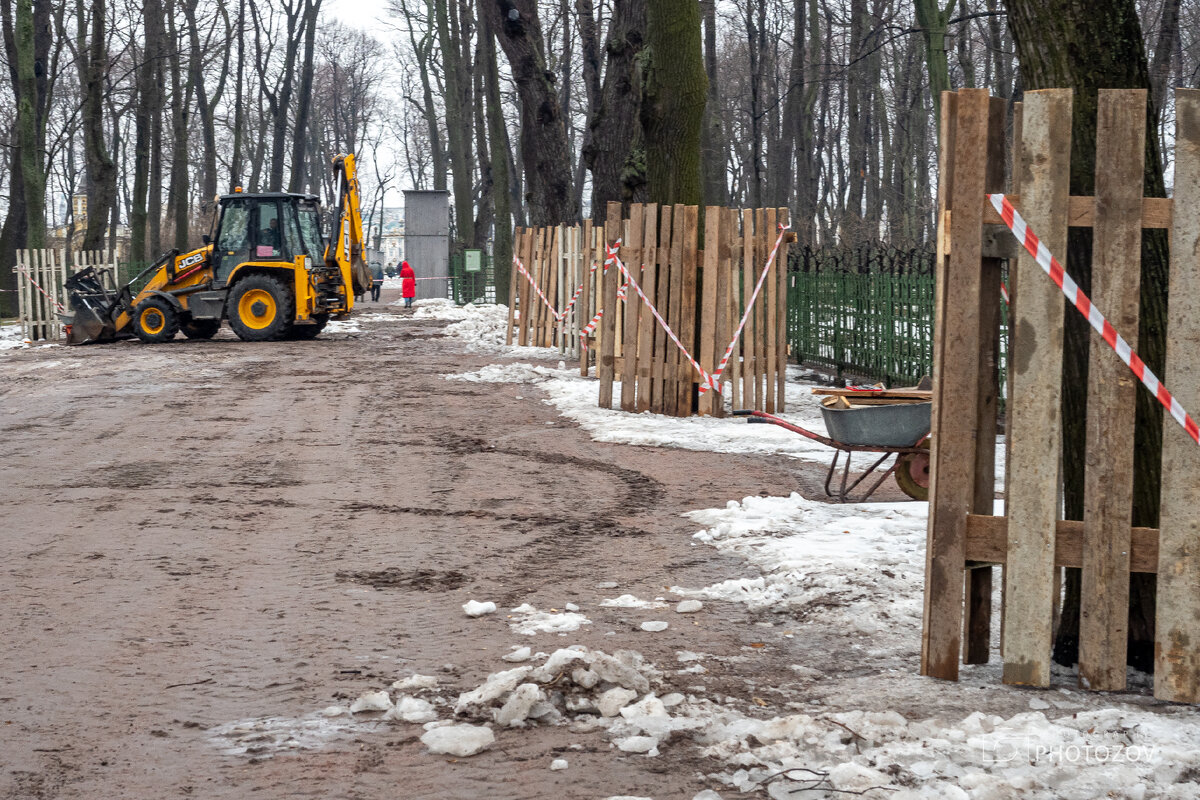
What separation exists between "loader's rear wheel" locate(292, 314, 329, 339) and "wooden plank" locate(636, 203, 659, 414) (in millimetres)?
13712

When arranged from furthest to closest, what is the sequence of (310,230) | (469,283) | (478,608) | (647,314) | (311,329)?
1. (469,283)
2. (311,329)
3. (310,230)
4. (647,314)
5. (478,608)

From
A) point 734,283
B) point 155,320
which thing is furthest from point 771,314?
point 155,320

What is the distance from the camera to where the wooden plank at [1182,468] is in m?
4.08

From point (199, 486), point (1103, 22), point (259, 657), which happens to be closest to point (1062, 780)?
point (1103, 22)

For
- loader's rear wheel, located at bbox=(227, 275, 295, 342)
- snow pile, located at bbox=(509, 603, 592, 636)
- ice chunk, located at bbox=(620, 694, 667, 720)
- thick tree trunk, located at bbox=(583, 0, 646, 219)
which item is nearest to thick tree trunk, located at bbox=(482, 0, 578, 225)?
thick tree trunk, located at bbox=(583, 0, 646, 219)

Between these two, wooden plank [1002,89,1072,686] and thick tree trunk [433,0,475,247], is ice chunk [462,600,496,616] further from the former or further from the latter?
thick tree trunk [433,0,475,247]

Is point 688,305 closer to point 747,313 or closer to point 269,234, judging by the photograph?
point 747,313

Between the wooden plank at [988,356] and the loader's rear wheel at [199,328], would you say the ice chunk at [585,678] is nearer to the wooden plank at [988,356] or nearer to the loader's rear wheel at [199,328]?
the wooden plank at [988,356]

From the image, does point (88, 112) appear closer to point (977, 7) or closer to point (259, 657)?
point (977, 7)

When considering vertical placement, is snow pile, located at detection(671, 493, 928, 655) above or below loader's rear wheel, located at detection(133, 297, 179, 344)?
below

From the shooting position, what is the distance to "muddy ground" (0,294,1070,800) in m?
3.93

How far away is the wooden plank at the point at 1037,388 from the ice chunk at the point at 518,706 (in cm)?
169

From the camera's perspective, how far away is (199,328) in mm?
24625

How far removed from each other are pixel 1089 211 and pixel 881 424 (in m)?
3.46
